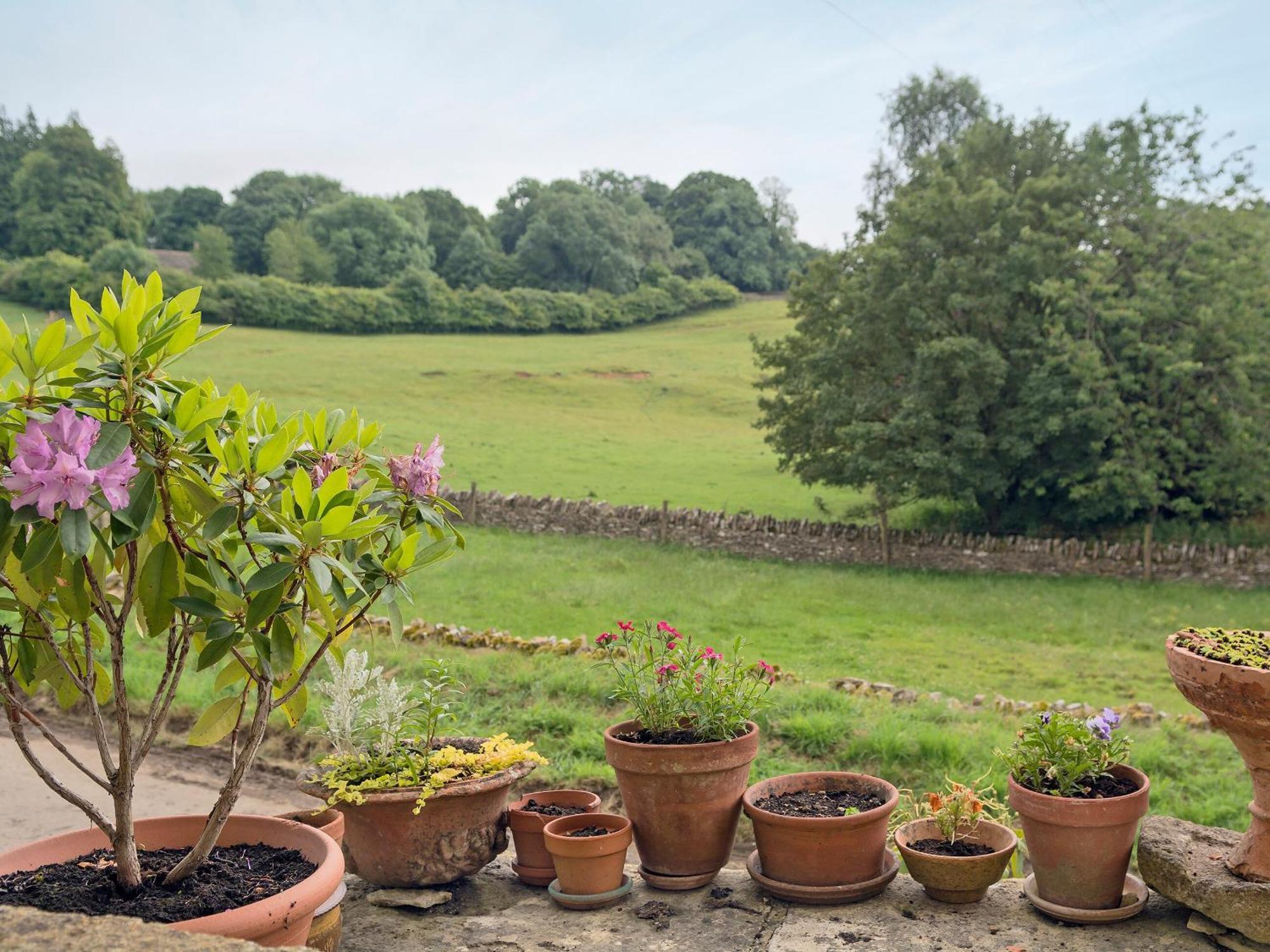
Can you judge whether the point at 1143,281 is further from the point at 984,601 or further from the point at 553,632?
the point at 553,632

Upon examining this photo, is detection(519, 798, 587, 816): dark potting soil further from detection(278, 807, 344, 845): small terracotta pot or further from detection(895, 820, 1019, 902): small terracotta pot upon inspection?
detection(895, 820, 1019, 902): small terracotta pot

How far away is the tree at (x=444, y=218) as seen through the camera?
76.4 m

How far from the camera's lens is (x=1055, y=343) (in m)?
17.2

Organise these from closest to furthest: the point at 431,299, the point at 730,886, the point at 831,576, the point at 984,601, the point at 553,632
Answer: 1. the point at 730,886
2. the point at 553,632
3. the point at 984,601
4. the point at 831,576
5. the point at 431,299

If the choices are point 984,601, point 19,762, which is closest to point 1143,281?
point 984,601

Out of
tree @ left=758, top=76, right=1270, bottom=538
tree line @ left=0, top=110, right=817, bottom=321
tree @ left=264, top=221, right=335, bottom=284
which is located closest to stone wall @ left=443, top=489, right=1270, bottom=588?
tree @ left=758, top=76, right=1270, bottom=538

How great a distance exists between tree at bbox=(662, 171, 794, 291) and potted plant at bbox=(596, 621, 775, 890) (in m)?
71.6

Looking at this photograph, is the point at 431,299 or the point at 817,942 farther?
the point at 431,299

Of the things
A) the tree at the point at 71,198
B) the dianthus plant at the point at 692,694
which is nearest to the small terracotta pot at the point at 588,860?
the dianthus plant at the point at 692,694

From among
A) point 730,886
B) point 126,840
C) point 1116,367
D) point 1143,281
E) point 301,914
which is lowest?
point 730,886

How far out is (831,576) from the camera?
17.0 metres

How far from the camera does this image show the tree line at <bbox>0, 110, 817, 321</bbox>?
193ft

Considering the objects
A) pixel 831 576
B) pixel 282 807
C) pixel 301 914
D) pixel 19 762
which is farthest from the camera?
pixel 831 576

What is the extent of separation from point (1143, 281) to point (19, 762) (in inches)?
705
